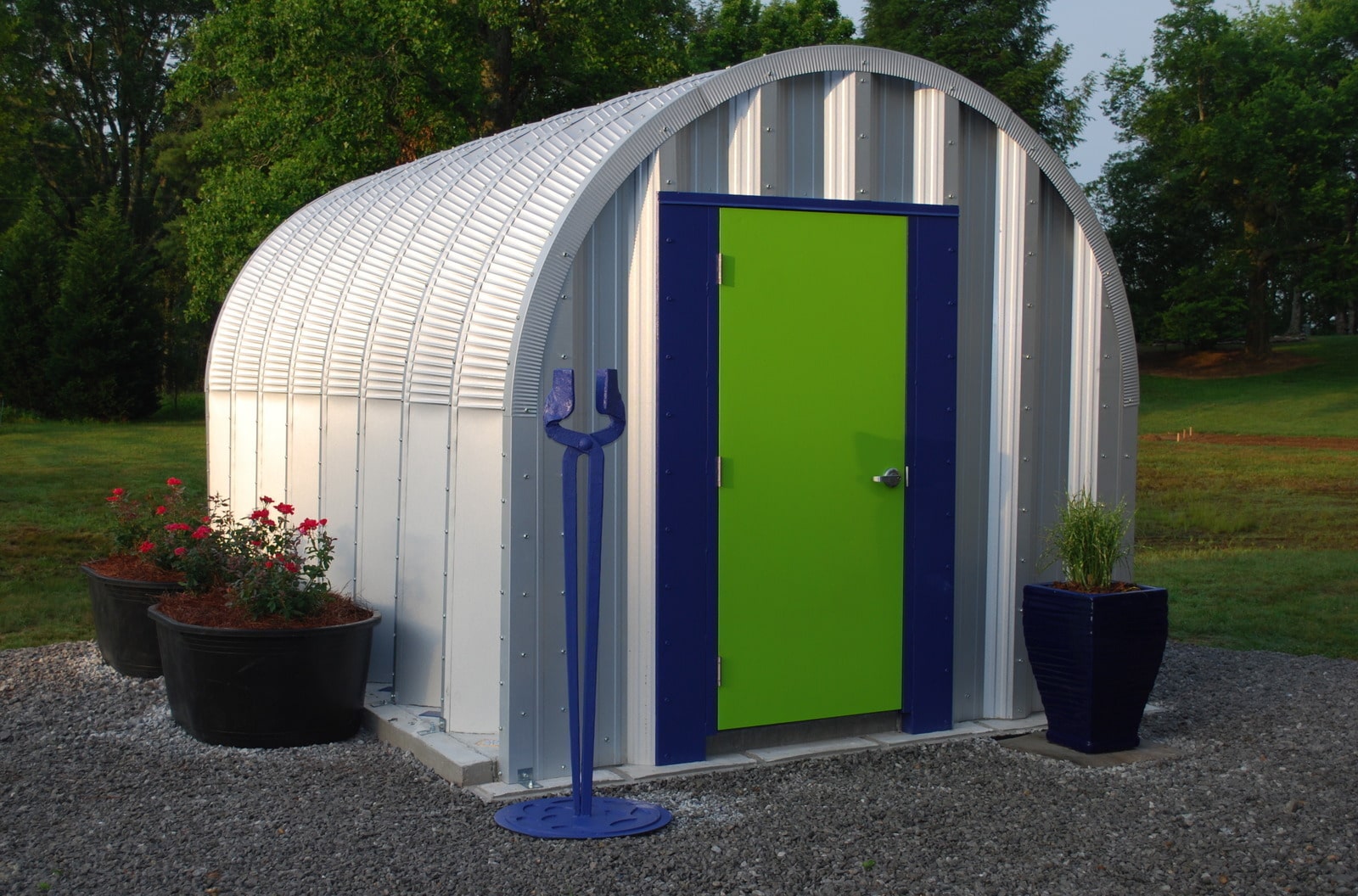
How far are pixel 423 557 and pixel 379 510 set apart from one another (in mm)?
525

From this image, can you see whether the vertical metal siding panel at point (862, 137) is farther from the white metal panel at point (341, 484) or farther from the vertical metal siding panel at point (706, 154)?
the white metal panel at point (341, 484)

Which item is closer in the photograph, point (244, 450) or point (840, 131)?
point (840, 131)

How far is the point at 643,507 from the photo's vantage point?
5699mm

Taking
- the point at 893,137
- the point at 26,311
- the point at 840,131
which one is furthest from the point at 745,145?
the point at 26,311

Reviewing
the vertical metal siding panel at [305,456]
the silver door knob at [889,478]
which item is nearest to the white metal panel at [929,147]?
the silver door knob at [889,478]

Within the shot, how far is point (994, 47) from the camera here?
36.6m

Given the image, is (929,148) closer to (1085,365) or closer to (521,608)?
(1085,365)

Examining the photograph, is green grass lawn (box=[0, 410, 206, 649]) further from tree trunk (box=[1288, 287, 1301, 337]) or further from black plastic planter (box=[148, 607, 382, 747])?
tree trunk (box=[1288, 287, 1301, 337])

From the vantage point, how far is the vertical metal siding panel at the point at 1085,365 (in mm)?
6723

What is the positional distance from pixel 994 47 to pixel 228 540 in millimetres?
33660

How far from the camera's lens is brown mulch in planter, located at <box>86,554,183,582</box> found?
24.4ft

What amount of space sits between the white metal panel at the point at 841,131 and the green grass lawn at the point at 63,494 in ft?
19.9

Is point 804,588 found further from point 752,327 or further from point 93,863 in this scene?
point 93,863

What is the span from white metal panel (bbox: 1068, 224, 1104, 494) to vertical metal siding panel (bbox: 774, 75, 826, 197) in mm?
1526
